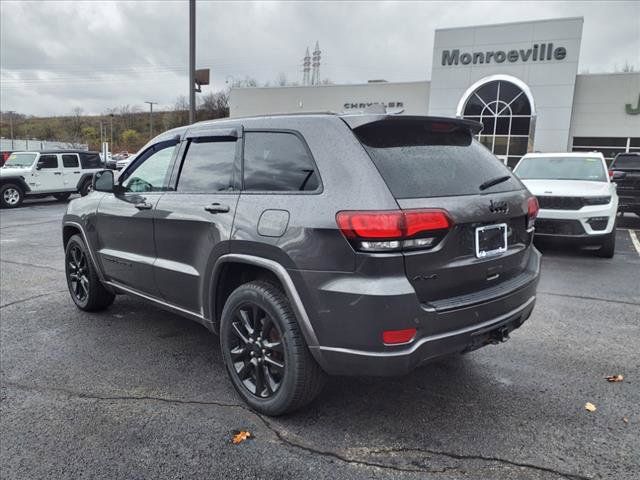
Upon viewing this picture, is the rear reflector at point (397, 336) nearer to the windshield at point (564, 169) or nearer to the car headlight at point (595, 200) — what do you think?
the car headlight at point (595, 200)

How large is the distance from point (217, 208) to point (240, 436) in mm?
1356

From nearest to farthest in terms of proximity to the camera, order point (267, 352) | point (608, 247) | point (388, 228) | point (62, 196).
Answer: point (388, 228)
point (267, 352)
point (608, 247)
point (62, 196)

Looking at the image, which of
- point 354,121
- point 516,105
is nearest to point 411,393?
point 354,121

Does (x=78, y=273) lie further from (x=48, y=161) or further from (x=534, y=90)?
(x=534, y=90)

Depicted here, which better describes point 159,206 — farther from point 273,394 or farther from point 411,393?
point 411,393

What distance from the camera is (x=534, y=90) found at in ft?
77.4

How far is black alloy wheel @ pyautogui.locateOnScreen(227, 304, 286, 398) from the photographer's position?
2824 millimetres

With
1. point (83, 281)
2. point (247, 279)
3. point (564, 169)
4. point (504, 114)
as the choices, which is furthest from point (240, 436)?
point (504, 114)

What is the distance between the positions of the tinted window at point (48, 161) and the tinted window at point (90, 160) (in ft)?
3.14

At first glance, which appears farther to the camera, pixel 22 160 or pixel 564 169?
pixel 22 160

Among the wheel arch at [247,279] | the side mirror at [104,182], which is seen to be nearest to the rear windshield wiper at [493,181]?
the wheel arch at [247,279]

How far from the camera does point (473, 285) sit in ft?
8.67

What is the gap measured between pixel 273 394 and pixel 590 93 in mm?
26303

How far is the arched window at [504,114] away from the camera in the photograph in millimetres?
23734
